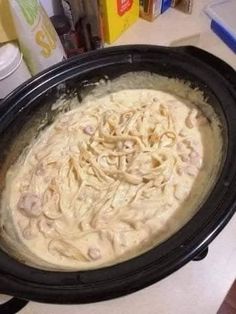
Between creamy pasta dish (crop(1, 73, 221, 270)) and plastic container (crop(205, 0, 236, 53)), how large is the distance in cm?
27

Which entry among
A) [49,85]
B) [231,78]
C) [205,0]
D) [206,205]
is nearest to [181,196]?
[206,205]

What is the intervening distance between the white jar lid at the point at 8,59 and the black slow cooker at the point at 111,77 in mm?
68

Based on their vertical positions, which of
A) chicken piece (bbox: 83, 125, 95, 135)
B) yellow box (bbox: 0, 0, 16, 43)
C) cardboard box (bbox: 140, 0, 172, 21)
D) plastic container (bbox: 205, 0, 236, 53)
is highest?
yellow box (bbox: 0, 0, 16, 43)

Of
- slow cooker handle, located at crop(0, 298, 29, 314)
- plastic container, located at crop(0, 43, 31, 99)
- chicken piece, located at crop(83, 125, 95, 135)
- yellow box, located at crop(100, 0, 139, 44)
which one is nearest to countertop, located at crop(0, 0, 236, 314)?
slow cooker handle, located at crop(0, 298, 29, 314)

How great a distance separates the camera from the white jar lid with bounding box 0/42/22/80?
0.84m

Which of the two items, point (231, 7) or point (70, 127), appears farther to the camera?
point (231, 7)

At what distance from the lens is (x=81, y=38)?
106 centimetres

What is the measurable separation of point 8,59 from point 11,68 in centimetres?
2

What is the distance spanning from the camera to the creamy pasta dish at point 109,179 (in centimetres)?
70

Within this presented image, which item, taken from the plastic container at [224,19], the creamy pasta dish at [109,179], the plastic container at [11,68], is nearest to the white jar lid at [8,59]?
the plastic container at [11,68]

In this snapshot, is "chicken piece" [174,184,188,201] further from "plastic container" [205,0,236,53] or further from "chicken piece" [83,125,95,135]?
"plastic container" [205,0,236,53]

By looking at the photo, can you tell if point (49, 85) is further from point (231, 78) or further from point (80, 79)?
point (231, 78)

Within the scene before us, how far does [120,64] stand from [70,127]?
177 mm

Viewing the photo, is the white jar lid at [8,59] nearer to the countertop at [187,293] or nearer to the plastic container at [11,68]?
the plastic container at [11,68]
